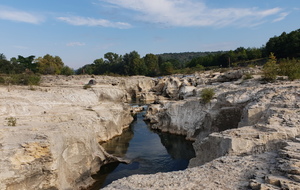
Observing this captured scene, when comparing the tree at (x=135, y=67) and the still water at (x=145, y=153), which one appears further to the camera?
the tree at (x=135, y=67)

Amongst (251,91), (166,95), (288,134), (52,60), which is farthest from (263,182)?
(52,60)

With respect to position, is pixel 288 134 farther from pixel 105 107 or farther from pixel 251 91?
pixel 105 107

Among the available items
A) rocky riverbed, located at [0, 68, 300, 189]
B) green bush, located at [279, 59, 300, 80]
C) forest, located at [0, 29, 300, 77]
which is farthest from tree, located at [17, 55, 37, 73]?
green bush, located at [279, 59, 300, 80]

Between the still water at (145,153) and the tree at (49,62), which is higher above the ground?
the tree at (49,62)

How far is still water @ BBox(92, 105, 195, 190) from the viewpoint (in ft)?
45.0

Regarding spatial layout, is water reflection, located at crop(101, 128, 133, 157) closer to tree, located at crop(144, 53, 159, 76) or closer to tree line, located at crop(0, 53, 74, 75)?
tree line, located at crop(0, 53, 74, 75)

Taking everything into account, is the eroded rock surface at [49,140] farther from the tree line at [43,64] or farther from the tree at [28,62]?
the tree at [28,62]

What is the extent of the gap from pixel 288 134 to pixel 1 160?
10234 mm

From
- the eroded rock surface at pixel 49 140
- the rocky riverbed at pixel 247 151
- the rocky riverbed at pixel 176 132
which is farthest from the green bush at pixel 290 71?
the eroded rock surface at pixel 49 140

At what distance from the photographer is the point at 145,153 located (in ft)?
55.4

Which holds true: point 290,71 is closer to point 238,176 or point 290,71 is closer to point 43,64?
point 238,176

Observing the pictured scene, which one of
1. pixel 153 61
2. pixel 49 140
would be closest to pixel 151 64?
pixel 153 61

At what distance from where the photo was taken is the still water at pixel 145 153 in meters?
13.7

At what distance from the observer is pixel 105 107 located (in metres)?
21.4
